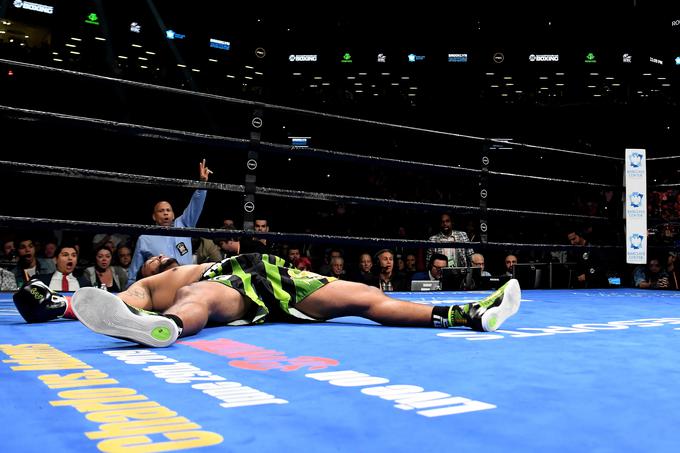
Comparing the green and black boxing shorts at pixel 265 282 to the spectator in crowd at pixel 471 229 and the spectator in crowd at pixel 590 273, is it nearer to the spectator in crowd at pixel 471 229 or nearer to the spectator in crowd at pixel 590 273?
the spectator in crowd at pixel 590 273

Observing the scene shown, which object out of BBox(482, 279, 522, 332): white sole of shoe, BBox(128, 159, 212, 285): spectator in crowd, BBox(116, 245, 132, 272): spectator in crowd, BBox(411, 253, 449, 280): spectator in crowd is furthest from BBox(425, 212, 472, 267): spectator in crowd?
BBox(482, 279, 522, 332): white sole of shoe

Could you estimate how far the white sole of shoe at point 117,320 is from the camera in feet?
4.45

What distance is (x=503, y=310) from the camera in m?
1.94

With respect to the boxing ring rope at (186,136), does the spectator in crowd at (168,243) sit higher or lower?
lower

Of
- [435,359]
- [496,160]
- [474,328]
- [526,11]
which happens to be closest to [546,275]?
[474,328]

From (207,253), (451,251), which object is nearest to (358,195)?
(451,251)

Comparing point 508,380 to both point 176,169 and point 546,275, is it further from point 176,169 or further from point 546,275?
point 176,169

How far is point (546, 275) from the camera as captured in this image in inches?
181

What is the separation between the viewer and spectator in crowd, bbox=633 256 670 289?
4.74 metres

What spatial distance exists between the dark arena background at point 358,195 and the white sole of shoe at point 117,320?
0.04m

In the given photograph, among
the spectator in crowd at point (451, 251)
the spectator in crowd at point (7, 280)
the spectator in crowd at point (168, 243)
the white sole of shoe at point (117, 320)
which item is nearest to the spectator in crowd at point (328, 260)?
the spectator in crowd at point (451, 251)

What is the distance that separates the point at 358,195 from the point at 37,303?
945 cm

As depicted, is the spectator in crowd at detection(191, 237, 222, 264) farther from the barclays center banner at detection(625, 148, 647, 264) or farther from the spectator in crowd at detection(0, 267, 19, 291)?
the barclays center banner at detection(625, 148, 647, 264)

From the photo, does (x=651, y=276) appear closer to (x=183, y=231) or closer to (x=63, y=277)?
(x=183, y=231)
